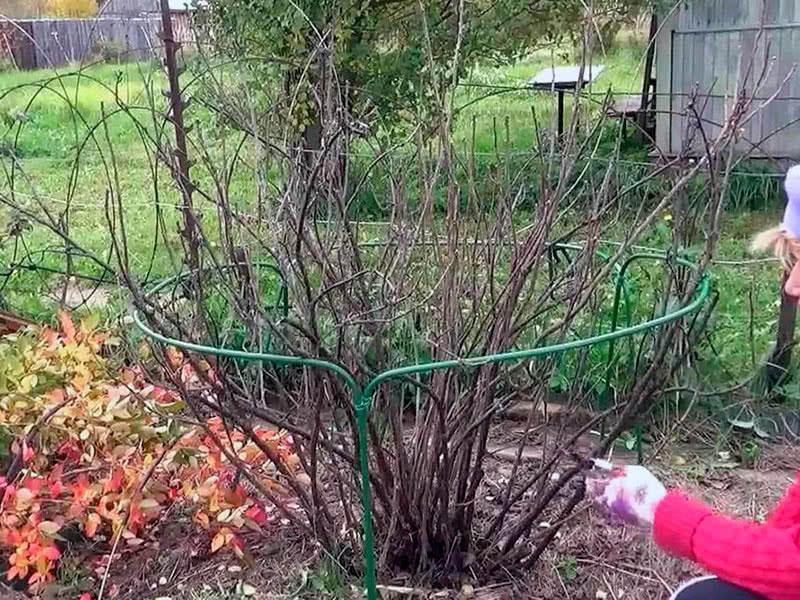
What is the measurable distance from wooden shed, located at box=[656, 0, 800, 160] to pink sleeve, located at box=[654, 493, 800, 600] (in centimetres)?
501

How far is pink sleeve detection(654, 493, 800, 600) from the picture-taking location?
5.26 feet

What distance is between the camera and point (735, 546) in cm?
165

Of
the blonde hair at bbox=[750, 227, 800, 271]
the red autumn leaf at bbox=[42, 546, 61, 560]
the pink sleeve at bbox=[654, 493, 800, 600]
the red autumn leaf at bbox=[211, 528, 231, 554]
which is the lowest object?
the red autumn leaf at bbox=[211, 528, 231, 554]

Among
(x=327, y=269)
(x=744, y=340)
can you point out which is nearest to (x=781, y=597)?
(x=327, y=269)

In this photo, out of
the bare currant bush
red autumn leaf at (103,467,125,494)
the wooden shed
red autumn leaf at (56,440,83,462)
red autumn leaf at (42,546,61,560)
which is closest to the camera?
the bare currant bush

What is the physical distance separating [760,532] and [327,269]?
1.15 metres

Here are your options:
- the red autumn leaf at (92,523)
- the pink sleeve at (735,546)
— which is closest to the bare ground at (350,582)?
the red autumn leaf at (92,523)

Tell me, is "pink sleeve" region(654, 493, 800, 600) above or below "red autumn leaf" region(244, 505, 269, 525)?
above

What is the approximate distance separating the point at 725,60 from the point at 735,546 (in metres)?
5.77

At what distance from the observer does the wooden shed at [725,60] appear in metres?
6.56

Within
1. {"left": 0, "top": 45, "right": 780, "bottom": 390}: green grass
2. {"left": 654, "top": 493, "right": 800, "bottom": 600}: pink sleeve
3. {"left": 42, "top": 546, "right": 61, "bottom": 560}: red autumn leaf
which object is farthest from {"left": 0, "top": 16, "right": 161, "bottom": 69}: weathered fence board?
{"left": 654, "top": 493, "right": 800, "bottom": 600}: pink sleeve

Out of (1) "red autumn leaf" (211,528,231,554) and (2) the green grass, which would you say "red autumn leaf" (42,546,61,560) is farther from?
(2) the green grass

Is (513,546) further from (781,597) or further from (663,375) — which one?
(781,597)

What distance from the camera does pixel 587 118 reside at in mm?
2594
